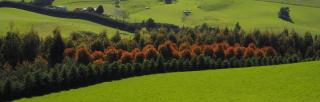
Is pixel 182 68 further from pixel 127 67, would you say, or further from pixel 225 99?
pixel 225 99

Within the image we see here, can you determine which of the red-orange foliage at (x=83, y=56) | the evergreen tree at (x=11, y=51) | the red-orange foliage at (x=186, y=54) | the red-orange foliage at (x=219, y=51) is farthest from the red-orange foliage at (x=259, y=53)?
the evergreen tree at (x=11, y=51)

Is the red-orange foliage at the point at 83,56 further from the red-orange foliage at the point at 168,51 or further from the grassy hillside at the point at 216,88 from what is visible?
the grassy hillside at the point at 216,88

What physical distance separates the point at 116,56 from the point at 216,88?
4604 cm

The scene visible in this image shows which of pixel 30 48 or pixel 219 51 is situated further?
pixel 219 51

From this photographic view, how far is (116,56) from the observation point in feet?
420

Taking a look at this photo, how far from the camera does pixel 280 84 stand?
84312mm

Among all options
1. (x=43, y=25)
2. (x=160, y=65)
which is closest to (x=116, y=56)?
(x=160, y=65)

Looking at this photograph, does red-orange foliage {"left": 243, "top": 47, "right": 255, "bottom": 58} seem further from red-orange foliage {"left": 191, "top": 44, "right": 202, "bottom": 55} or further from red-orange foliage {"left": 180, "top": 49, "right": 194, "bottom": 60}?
red-orange foliage {"left": 180, "top": 49, "right": 194, "bottom": 60}

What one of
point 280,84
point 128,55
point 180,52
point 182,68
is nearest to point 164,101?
point 280,84

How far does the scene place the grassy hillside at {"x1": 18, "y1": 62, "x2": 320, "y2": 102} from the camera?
78.5 m

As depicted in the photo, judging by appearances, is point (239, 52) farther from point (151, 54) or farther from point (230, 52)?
point (151, 54)

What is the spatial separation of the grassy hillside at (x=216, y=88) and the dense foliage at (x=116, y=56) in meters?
4.22

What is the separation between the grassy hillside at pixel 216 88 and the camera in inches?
3091

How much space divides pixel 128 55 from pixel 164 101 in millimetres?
45724
